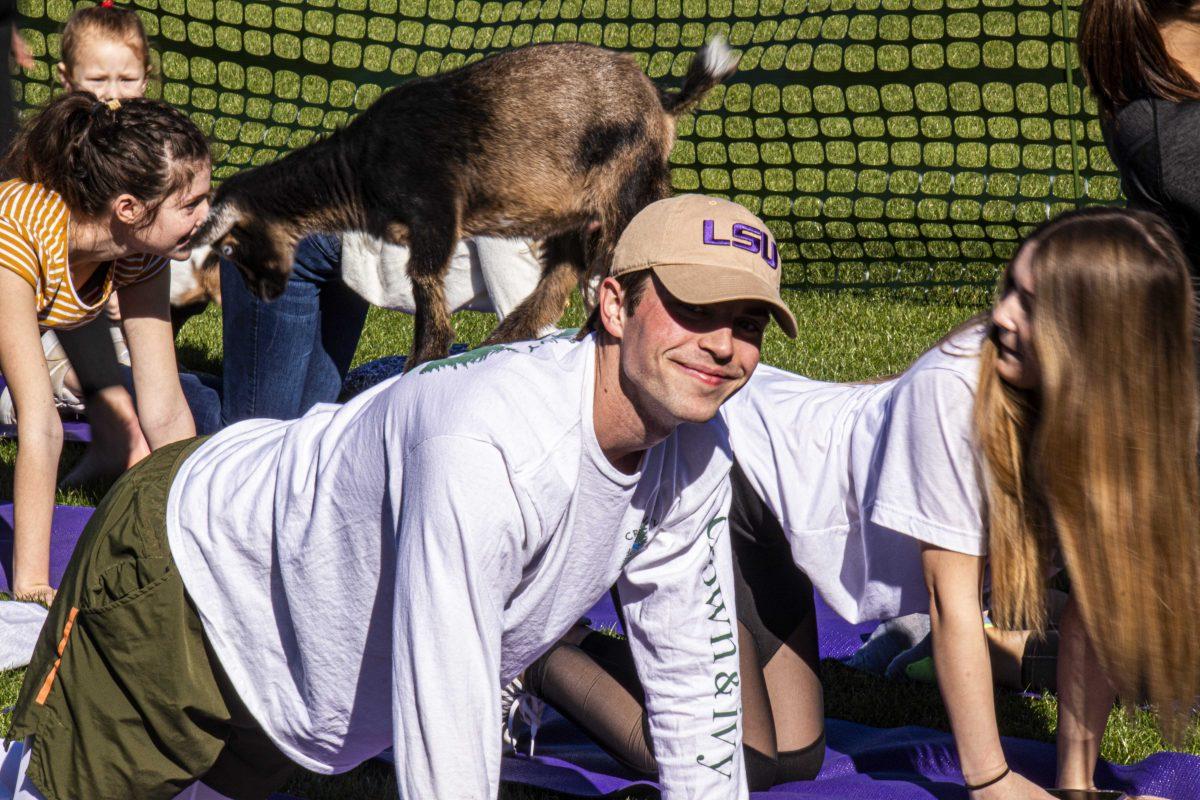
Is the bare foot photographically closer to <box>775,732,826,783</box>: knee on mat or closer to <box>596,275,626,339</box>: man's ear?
<box>775,732,826,783</box>: knee on mat

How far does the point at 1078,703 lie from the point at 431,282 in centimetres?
233

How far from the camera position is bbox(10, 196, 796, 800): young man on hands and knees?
6.96 feet

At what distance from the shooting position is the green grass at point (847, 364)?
3.64 metres

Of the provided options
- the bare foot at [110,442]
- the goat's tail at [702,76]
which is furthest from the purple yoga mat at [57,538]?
the goat's tail at [702,76]

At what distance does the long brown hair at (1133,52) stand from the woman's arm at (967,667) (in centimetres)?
141

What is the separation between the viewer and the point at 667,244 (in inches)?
87.9

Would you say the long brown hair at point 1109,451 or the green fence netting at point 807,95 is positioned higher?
the green fence netting at point 807,95

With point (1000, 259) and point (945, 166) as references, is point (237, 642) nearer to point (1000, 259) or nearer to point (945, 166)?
point (1000, 259)

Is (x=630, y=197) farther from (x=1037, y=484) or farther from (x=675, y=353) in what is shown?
(x=675, y=353)

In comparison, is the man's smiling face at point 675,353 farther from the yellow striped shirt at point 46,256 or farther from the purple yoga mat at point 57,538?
the purple yoga mat at point 57,538

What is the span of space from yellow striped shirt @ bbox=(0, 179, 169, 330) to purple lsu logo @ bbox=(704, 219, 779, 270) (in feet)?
8.14

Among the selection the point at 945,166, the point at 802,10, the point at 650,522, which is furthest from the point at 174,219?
the point at 802,10

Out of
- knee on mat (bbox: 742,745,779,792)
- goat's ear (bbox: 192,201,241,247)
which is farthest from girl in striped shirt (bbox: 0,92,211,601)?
knee on mat (bbox: 742,745,779,792)

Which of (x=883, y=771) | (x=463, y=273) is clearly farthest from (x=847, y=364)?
(x=883, y=771)
